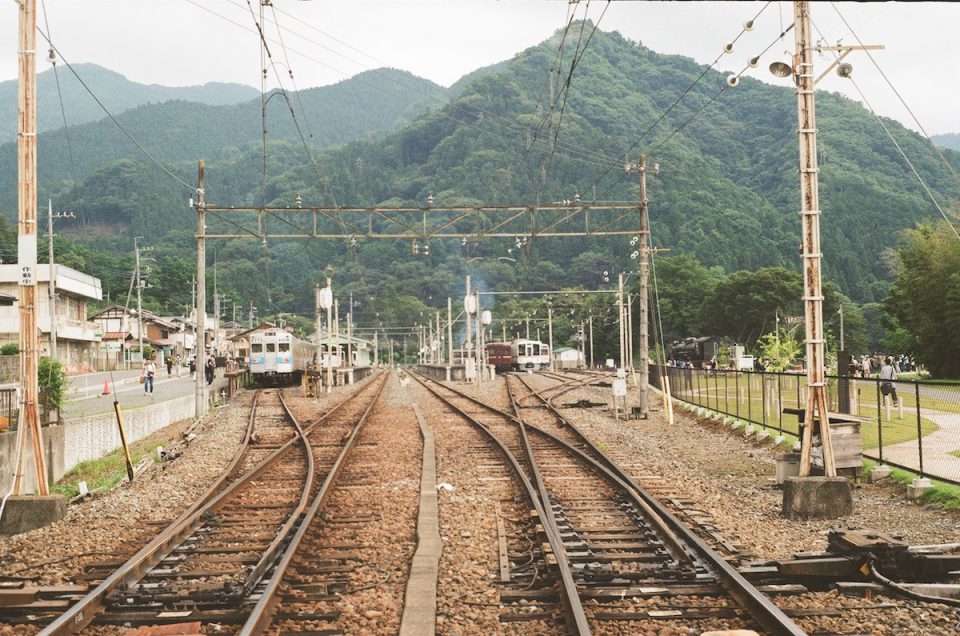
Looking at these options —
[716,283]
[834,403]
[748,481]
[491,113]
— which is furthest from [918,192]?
[748,481]

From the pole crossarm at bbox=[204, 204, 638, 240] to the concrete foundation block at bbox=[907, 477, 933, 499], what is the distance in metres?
13.6

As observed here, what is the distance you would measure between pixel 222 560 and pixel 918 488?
28.1 ft

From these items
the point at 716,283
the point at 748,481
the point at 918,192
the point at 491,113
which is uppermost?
the point at 491,113

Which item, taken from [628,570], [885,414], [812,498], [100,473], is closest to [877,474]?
[812,498]

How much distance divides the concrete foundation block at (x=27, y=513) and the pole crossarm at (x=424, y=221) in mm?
14066

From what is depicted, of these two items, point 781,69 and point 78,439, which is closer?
point 781,69

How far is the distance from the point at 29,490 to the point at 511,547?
673 cm

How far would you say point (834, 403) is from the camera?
782 inches

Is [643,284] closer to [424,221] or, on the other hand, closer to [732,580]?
[424,221]

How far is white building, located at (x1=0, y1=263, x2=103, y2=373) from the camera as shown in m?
50.5

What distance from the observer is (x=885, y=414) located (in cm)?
2289

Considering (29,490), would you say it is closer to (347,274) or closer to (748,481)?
(748,481)

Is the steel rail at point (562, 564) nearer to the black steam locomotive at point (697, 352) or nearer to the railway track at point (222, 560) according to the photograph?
the railway track at point (222, 560)

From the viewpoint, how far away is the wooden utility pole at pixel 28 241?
11352mm
